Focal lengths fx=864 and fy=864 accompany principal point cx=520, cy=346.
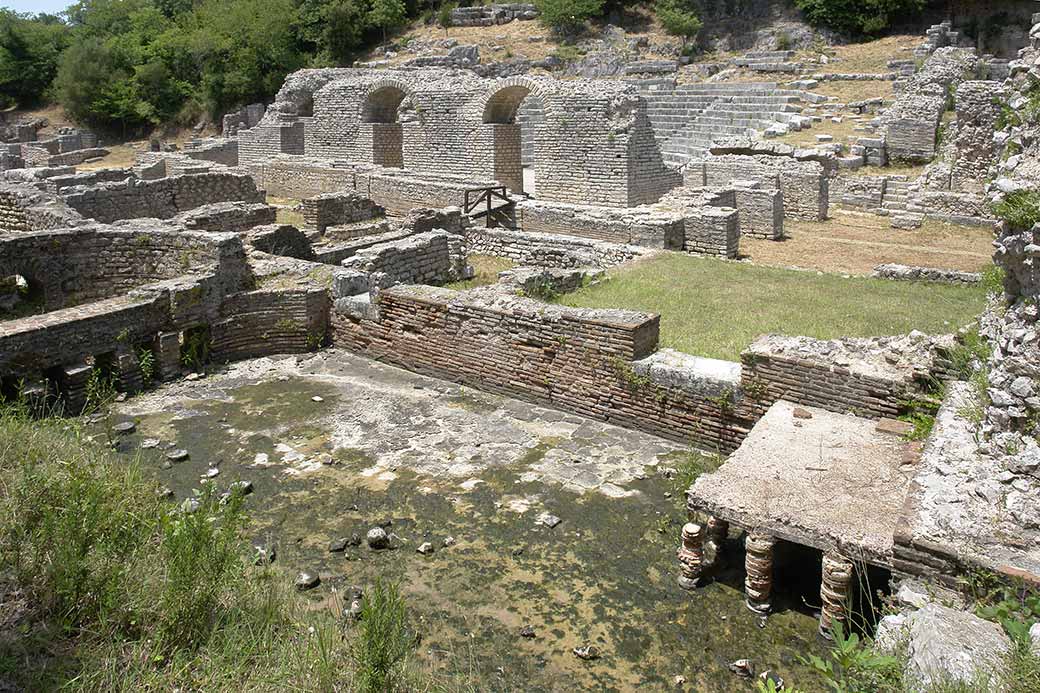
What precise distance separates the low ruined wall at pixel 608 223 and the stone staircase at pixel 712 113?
8898 mm

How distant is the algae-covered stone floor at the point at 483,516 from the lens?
14.8 ft

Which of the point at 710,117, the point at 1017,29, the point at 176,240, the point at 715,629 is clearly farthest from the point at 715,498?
the point at 1017,29

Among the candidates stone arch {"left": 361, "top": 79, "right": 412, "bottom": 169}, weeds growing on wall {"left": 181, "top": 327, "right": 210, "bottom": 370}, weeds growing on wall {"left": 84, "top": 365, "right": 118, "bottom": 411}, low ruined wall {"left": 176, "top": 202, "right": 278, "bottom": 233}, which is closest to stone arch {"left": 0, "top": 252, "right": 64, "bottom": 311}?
low ruined wall {"left": 176, "top": 202, "right": 278, "bottom": 233}

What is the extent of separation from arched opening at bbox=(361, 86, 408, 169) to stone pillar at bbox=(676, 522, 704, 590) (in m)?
17.1

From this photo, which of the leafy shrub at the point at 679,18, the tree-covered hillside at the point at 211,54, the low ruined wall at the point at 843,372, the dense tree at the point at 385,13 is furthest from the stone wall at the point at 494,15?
the low ruined wall at the point at 843,372

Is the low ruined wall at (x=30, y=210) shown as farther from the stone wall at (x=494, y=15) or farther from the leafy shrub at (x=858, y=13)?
the stone wall at (x=494, y=15)

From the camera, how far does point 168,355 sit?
28.1 feet

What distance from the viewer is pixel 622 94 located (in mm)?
16531

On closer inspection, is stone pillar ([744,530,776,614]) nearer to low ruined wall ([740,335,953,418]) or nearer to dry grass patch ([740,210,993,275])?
low ruined wall ([740,335,953,418])

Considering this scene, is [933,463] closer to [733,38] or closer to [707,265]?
[707,265]

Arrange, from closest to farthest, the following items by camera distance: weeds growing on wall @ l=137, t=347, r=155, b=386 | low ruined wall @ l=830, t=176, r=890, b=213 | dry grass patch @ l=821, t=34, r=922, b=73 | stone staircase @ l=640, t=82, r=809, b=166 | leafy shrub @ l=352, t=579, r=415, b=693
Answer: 1. leafy shrub @ l=352, t=579, r=415, b=693
2. weeds growing on wall @ l=137, t=347, r=155, b=386
3. low ruined wall @ l=830, t=176, r=890, b=213
4. stone staircase @ l=640, t=82, r=809, b=166
5. dry grass patch @ l=821, t=34, r=922, b=73

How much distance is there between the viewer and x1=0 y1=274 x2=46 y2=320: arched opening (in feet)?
32.8

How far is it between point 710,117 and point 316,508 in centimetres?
2341

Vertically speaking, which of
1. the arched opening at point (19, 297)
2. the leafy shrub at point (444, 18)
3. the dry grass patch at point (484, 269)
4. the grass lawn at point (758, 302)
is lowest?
→ the grass lawn at point (758, 302)
